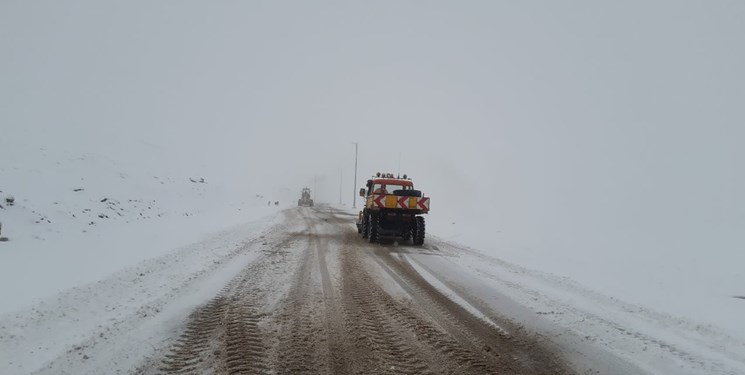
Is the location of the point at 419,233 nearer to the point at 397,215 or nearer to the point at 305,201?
the point at 397,215

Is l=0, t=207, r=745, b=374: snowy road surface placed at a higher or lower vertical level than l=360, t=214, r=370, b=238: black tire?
lower

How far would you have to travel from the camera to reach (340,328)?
4840 millimetres

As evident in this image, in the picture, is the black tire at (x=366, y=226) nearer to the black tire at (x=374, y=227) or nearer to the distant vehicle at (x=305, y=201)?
the black tire at (x=374, y=227)

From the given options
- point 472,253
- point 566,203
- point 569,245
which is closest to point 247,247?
point 472,253

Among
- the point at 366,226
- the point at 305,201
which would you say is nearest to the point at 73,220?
the point at 366,226

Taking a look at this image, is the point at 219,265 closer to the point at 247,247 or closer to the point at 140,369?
the point at 247,247

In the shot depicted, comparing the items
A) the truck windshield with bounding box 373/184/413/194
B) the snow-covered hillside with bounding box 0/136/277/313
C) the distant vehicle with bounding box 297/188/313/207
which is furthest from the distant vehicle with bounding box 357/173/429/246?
the distant vehicle with bounding box 297/188/313/207

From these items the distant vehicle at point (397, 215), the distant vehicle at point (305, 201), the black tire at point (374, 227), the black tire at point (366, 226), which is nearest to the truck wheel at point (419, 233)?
the distant vehicle at point (397, 215)

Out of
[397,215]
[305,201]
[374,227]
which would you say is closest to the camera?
[374,227]

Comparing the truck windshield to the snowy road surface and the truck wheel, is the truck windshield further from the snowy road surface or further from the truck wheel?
the snowy road surface

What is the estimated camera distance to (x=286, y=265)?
8859mm

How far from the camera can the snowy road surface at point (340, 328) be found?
12.6 ft

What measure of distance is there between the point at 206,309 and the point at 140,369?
6.16 feet

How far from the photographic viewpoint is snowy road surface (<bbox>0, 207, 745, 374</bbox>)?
3836 millimetres
